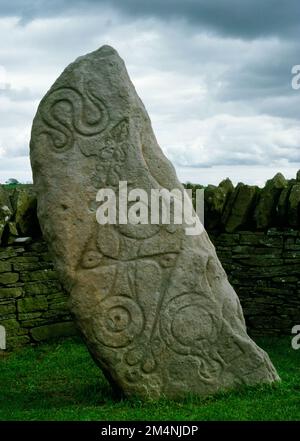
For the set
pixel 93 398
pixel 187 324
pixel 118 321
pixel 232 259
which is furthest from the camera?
pixel 232 259

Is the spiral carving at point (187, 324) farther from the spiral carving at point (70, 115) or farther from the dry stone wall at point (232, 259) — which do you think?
the dry stone wall at point (232, 259)

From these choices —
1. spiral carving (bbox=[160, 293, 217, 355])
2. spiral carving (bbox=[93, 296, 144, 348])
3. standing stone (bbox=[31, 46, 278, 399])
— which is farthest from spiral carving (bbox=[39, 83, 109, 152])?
spiral carving (bbox=[160, 293, 217, 355])

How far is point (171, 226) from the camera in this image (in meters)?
6.59

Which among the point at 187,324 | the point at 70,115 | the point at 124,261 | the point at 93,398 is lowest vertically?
the point at 93,398

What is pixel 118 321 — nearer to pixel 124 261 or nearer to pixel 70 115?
pixel 124 261

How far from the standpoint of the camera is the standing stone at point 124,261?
6406 millimetres

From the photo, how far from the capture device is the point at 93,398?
6.94 m

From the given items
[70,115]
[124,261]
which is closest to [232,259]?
[124,261]

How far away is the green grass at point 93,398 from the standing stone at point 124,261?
202 millimetres

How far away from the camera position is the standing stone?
6.41 m

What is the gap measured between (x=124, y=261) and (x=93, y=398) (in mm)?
1491

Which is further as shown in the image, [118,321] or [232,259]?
[232,259]
